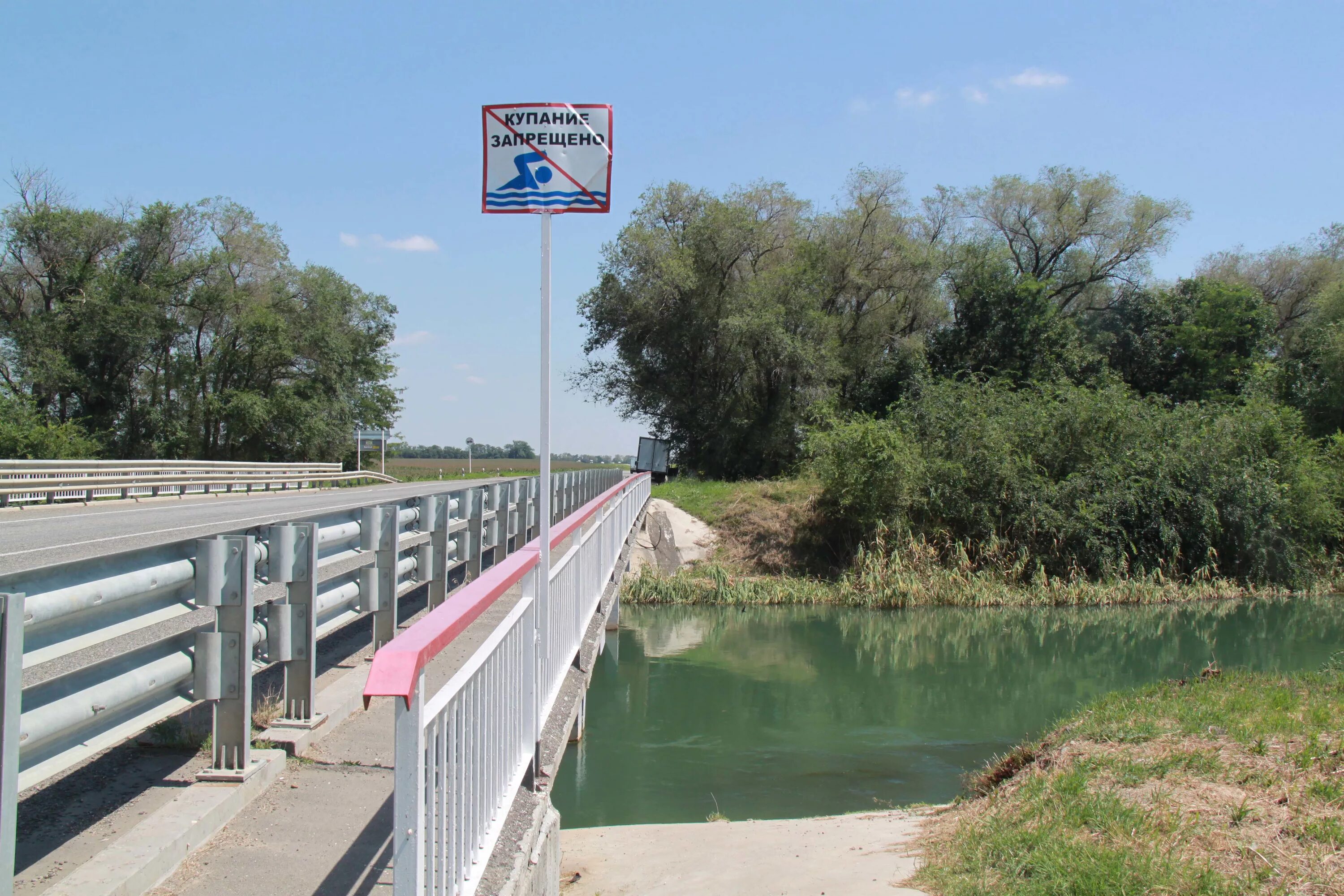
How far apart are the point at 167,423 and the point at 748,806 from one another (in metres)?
43.7

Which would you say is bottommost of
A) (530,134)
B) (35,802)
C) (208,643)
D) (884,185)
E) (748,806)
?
(748,806)

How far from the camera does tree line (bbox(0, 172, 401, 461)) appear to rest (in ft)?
142

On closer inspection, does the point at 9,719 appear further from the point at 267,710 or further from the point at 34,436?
Answer: the point at 34,436

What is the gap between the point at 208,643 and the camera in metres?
4.12

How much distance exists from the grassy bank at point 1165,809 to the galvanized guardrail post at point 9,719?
5384mm

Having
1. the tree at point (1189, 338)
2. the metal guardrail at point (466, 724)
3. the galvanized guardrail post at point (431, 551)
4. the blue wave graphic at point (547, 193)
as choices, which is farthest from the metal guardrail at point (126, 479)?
the tree at point (1189, 338)

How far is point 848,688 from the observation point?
1622 centimetres

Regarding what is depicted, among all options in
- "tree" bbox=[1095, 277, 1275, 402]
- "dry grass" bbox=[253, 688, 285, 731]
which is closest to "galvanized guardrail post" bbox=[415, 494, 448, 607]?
"dry grass" bbox=[253, 688, 285, 731]

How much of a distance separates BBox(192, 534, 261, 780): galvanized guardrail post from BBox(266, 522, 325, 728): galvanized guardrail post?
44cm

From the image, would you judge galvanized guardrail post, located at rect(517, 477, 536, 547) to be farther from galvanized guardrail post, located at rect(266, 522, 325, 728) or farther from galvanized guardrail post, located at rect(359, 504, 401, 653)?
galvanized guardrail post, located at rect(266, 522, 325, 728)

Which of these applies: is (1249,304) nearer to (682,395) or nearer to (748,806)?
(682,395)

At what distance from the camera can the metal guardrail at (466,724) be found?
8.43 feet

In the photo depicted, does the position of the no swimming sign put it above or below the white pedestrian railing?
above

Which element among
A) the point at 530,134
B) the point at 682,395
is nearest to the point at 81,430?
the point at 682,395
